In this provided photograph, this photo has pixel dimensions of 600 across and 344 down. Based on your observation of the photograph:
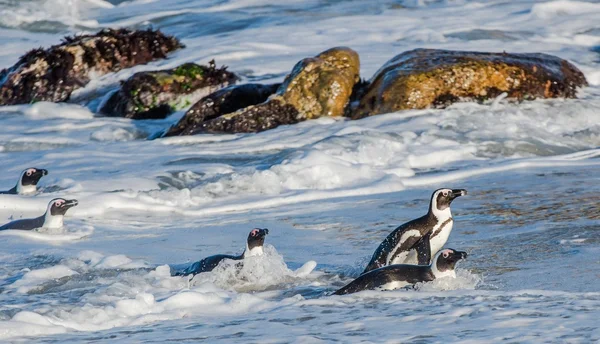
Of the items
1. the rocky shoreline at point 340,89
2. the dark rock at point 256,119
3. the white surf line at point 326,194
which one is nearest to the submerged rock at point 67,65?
the rocky shoreline at point 340,89

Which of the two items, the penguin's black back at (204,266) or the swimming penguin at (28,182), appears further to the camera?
the swimming penguin at (28,182)

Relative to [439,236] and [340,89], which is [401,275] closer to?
[439,236]

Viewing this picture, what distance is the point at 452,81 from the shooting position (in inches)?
563

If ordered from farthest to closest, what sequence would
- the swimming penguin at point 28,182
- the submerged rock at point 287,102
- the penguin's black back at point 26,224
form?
1. the submerged rock at point 287,102
2. the swimming penguin at point 28,182
3. the penguin's black back at point 26,224

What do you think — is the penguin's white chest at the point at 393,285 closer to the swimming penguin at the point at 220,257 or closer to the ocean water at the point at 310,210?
the ocean water at the point at 310,210

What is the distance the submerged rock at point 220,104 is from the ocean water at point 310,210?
0.63 metres

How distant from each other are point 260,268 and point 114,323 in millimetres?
1317

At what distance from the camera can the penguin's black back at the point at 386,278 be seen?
5680 mm

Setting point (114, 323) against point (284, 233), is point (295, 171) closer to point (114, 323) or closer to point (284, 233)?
point (284, 233)

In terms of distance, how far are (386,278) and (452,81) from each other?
8.97 meters

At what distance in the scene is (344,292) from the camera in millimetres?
5695

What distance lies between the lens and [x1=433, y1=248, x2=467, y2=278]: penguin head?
19.0 feet

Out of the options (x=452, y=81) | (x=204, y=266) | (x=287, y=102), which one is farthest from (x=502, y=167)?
(x=204, y=266)

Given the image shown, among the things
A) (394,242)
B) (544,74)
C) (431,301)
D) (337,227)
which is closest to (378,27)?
(544,74)
